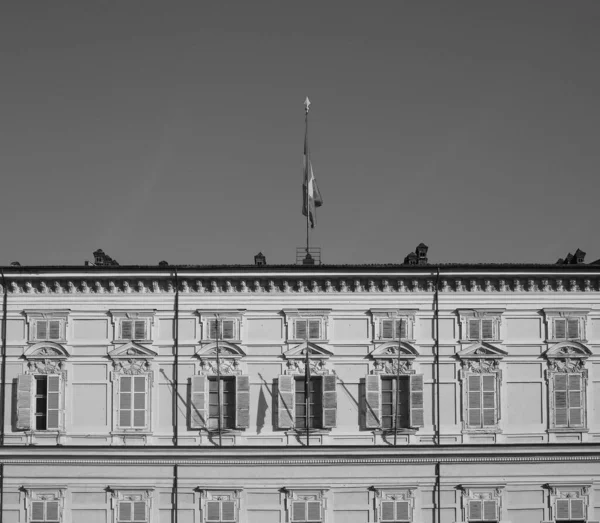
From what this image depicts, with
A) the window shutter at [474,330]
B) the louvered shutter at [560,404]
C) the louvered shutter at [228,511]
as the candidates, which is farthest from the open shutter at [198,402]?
the louvered shutter at [560,404]

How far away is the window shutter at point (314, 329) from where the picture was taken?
31922 millimetres

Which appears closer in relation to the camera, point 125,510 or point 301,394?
point 125,510

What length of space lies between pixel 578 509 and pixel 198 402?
46.8 feet

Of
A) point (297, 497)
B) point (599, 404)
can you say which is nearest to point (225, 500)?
point (297, 497)

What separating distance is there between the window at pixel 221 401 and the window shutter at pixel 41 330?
5782mm

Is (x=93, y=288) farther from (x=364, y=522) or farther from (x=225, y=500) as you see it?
(x=364, y=522)

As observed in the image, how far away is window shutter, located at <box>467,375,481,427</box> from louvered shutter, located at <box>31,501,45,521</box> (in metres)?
15.7

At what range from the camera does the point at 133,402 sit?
31484 millimetres

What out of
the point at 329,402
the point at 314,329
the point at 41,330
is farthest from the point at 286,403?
the point at 41,330

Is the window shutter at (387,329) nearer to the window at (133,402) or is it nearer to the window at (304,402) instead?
the window at (304,402)

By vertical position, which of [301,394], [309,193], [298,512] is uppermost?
[309,193]

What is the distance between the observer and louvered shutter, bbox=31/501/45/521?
31094 mm

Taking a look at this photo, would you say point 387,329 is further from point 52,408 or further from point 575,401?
point 52,408

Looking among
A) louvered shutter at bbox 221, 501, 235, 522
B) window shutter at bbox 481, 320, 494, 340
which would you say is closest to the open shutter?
louvered shutter at bbox 221, 501, 235, 522
